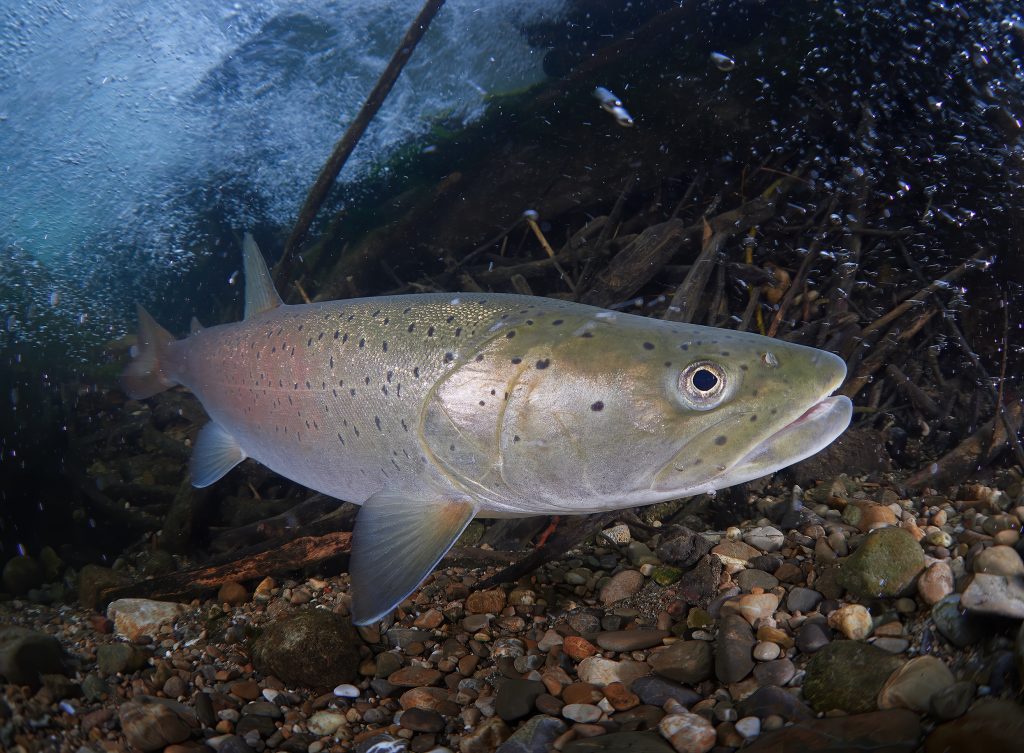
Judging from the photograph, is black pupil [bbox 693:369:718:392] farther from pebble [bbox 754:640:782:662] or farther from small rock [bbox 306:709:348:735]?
small rock [bbox 306:709:348:735]

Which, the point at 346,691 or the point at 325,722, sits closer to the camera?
the point at 325,722

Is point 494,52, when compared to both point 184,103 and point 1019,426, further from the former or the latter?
point 1019,426

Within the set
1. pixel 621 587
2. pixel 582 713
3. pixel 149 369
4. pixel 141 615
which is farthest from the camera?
pixel 149 369

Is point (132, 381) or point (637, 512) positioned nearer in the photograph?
point (637, 512)

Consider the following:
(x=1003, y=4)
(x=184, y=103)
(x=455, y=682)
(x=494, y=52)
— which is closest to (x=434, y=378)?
(x=455, y=682)

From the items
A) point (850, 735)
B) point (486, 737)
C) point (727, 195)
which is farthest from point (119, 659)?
point (727, 195)

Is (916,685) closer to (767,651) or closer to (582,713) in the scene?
(767,651)

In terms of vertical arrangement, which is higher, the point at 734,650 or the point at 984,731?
the point at 984,731
